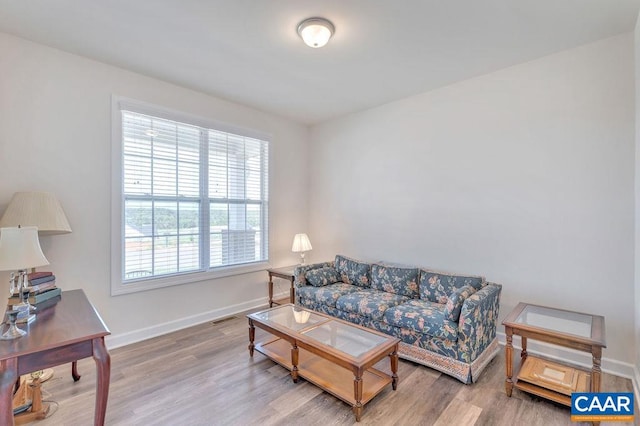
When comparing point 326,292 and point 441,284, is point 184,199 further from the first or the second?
point 441,284

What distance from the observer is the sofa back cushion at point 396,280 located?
10.9ft

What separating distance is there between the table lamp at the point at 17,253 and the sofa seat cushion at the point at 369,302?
2.43 meters

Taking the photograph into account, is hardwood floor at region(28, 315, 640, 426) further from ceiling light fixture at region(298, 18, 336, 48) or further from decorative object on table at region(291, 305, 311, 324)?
ceiling light fixture at region(298, 18, 336, 48)

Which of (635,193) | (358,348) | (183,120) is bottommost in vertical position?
(358,348)

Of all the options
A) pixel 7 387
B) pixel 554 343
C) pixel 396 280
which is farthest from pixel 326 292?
pixel 7 387

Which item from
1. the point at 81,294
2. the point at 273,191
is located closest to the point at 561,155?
the point at 273,191

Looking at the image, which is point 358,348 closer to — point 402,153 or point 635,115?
point 402,153

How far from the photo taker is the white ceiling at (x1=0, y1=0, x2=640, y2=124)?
7.00ft

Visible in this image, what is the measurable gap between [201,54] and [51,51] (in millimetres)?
1311

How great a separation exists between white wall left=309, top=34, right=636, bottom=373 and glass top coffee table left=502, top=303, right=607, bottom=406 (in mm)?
549

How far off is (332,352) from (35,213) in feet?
8.10

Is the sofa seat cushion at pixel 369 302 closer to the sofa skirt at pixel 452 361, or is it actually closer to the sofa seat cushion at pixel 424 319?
the sofa seat cushion at pixel 424 319

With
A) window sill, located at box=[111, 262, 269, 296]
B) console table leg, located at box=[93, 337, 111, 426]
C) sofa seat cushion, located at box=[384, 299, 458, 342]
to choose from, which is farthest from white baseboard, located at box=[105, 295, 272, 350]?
sofa seat cushion, located at box=[384, 299, 458, 342]

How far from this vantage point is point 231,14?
2217mm
